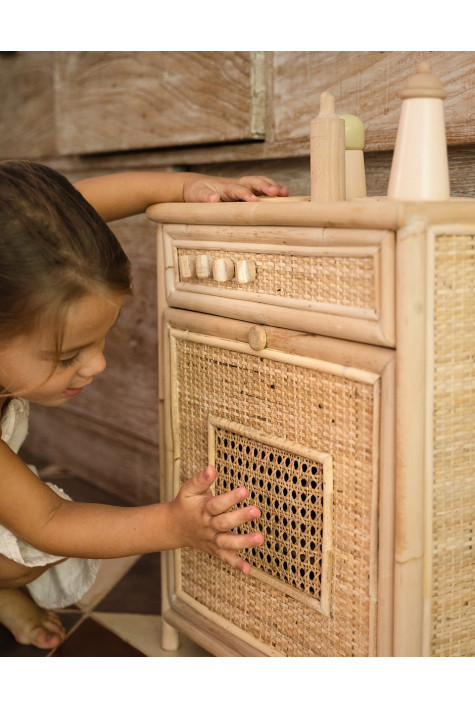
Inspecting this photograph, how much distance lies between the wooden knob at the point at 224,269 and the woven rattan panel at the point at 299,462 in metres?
0.09

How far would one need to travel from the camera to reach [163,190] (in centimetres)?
108

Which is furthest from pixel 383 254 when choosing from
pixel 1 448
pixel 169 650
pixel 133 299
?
pixel 133 299

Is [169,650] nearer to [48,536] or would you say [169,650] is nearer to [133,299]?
[48,536]

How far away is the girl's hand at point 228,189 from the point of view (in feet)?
3.21

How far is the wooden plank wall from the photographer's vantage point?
108 centimetres

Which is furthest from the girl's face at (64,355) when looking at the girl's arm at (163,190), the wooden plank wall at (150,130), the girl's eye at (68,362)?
the wooden plank wall at (150,130)

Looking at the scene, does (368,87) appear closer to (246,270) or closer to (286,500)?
(246,270)

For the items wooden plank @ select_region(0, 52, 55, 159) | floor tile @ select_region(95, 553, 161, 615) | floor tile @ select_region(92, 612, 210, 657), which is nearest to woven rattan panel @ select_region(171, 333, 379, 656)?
floor tile @ select_region(92, 612, 210, 657)

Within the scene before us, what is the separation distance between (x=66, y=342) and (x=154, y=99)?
2.57 feet

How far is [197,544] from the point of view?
887mm

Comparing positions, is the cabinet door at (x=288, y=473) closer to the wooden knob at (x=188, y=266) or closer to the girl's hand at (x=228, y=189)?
the wooden knob at (x=188, y=266)

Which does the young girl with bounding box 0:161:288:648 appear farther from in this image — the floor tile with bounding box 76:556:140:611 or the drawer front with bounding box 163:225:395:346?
the floor tile with bounding box 76:556:140:611

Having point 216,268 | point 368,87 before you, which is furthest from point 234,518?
point 368,87

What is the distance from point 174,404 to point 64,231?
0.30m
